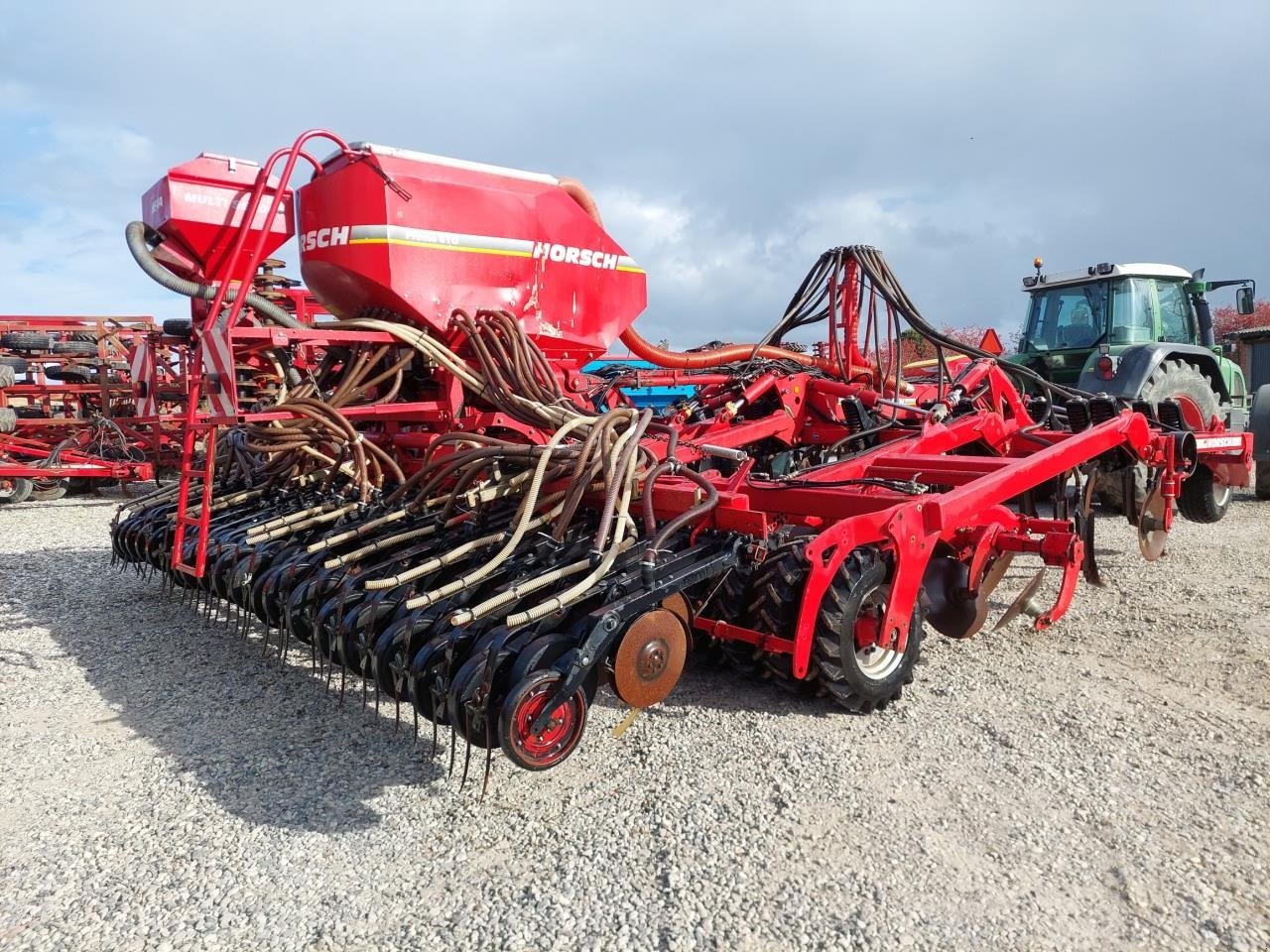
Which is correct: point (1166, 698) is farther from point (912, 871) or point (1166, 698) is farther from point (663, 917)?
point (663, 917)

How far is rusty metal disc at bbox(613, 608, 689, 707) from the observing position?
2.44 metres

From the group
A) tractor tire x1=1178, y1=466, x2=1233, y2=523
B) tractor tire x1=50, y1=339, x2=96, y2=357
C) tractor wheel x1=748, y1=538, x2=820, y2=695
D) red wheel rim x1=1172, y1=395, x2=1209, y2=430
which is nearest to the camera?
tractor wheel x1=748, y1=538, x2=820, y2=695

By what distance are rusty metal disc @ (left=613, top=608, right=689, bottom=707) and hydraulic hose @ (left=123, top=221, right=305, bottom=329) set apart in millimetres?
2149

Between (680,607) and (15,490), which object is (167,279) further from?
(15,490)

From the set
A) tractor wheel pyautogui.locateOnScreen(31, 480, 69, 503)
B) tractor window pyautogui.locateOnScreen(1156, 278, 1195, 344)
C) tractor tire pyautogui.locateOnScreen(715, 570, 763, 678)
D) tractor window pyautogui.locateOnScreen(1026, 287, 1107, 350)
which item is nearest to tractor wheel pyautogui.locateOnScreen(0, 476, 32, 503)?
tractor wheel pyautogui.locateOnScreen(31, 480, 69, 503)

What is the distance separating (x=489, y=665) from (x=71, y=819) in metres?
1.30

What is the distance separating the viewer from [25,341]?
10148mm

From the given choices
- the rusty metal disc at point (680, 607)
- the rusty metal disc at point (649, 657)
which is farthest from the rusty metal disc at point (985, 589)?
the rusty metal disc at point (649, 657)

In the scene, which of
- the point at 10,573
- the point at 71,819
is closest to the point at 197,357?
the point at 71,819

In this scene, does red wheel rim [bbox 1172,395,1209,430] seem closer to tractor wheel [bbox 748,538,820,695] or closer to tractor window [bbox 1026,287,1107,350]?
tractor window [bbox 1026,287,1107,350]

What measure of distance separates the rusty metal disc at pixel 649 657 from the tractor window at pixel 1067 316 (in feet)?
21.4

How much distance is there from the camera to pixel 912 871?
2.16 metres

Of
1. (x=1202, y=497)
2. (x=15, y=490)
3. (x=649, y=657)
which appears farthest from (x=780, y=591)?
(x=15, y=490)

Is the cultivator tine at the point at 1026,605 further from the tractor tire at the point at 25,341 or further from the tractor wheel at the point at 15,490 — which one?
the tractor tire at the point at 25,341
